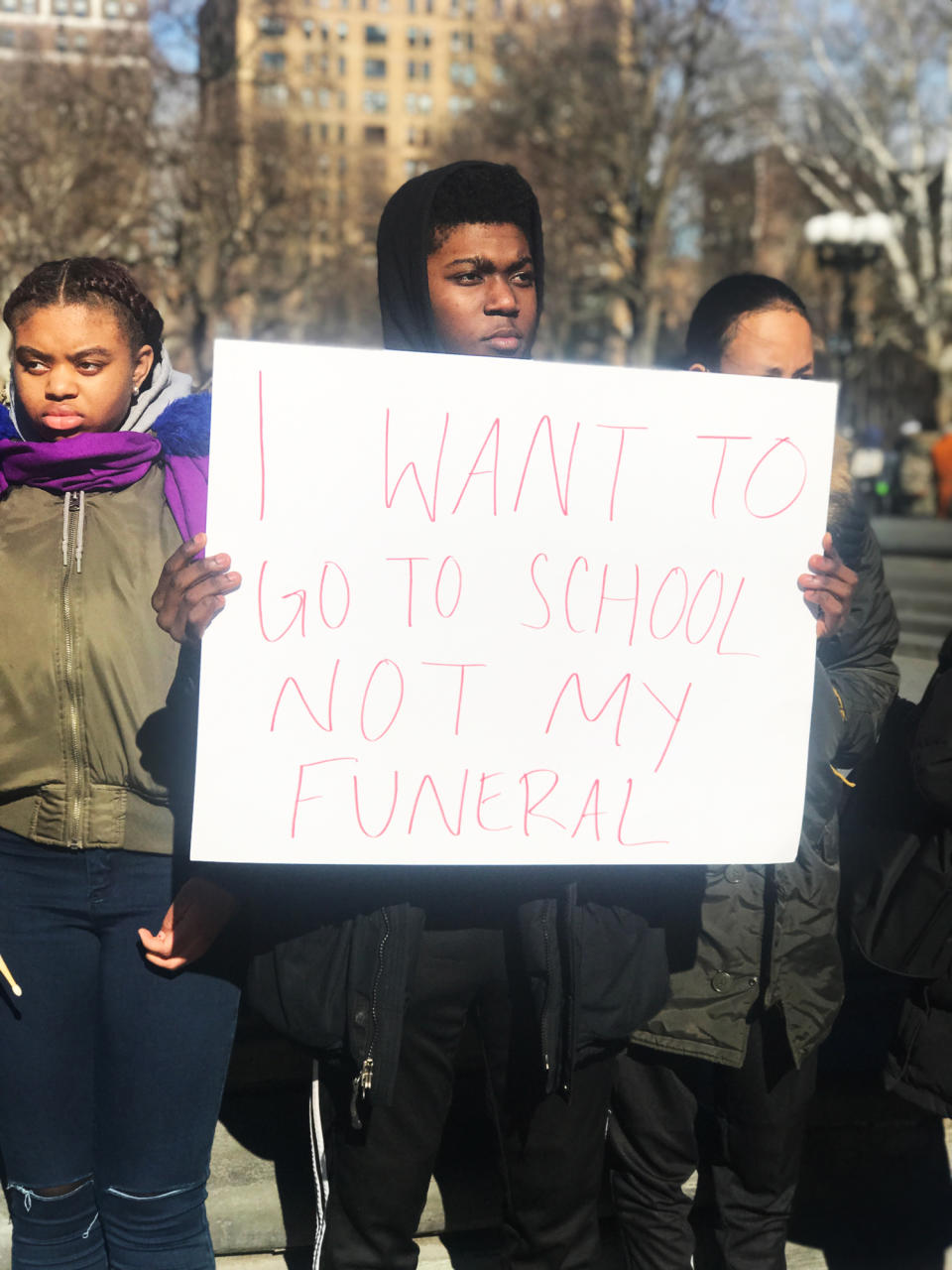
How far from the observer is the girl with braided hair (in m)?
1.84

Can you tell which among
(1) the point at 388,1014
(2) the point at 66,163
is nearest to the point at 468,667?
(1) the point at 388,1014

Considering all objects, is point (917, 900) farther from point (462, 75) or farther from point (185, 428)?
point (462, 75)

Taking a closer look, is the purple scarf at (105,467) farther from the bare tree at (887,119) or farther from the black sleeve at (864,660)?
the bare tree at (887,119)

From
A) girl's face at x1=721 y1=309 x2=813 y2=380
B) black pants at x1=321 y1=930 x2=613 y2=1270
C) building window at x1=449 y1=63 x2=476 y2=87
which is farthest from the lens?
building window at x1=449 y1=63 x2=476 y2=87

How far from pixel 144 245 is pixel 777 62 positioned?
1237 centimetres

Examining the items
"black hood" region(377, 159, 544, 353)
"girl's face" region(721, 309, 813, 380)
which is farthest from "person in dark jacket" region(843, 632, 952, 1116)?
"black hood" region(377, 159, 544, 353)

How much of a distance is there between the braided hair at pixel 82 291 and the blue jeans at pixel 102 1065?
0.76 m

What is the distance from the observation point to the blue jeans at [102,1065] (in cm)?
187

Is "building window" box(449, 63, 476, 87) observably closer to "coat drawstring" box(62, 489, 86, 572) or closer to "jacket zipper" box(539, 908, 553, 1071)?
"coat drawstring" box(62, 489, 86, 572)

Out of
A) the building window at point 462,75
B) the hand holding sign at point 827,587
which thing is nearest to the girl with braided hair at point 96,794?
the hand holding sign at point 827,587

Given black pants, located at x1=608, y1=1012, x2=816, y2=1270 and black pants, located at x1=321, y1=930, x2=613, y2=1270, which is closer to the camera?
black pants, located at x1=321, y1=930, x2=613, y2=1270

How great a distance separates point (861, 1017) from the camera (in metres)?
3.03

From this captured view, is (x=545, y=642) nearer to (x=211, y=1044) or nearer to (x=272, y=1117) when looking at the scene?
(x=211, y=1044)

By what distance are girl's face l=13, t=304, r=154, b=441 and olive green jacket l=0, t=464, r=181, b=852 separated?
0.11m
